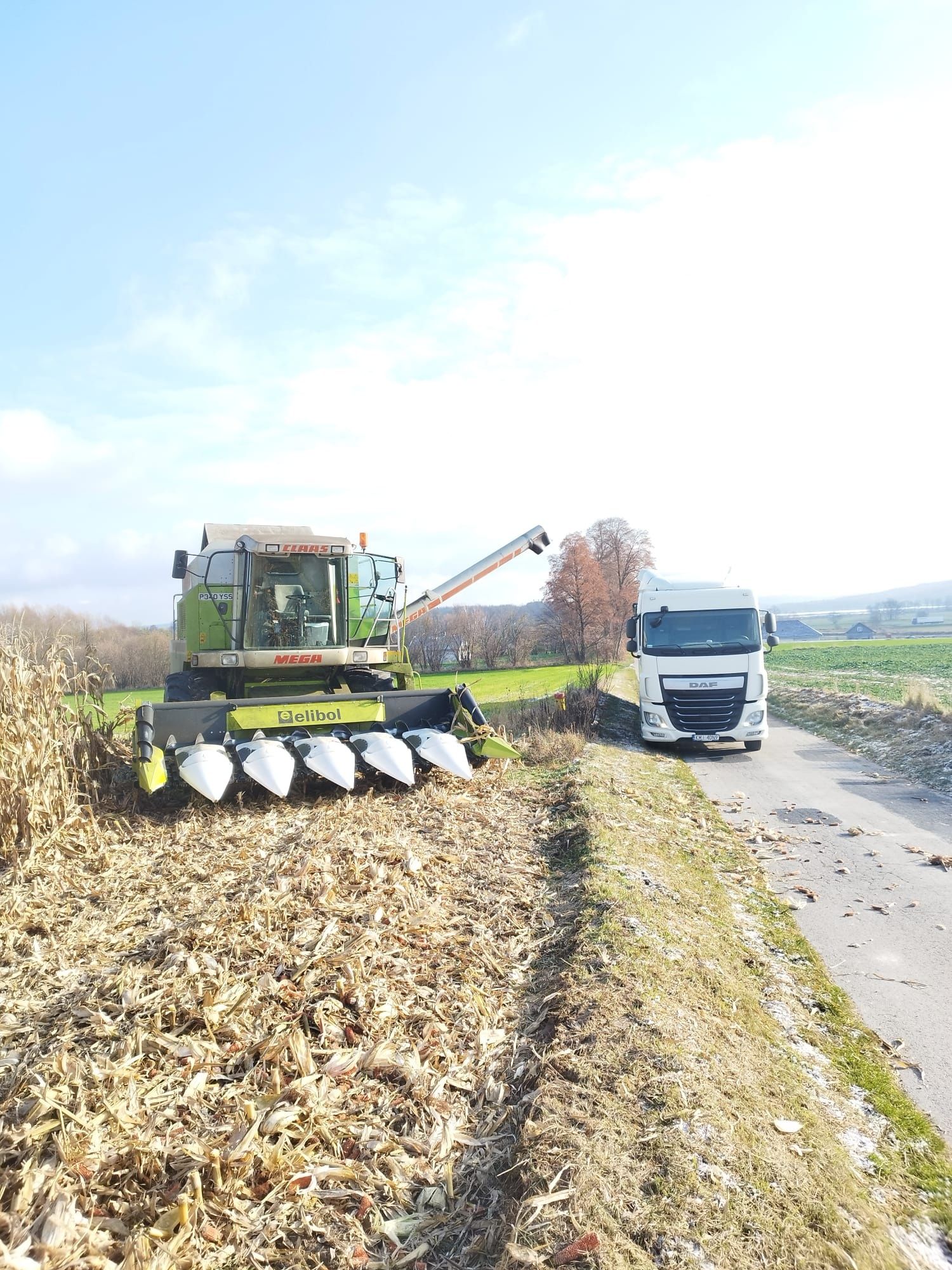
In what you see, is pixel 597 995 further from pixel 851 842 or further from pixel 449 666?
pixel 449 666

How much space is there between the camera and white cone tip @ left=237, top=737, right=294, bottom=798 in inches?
306

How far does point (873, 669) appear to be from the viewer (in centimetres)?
3616

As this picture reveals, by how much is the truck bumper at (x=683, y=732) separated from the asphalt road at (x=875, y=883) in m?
0.53

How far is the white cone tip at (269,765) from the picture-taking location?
25.5ft

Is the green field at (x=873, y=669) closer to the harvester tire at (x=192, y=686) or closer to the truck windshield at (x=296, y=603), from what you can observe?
the truck windshield at (x=296, y=603)

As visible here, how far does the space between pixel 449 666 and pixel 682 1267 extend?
32887mm

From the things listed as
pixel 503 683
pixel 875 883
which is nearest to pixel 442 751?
pixel 875 883

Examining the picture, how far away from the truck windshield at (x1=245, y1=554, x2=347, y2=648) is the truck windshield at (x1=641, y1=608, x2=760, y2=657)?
22.1 feet

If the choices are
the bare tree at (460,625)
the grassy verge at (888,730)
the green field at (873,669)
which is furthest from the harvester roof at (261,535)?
the bare tree at (460,625)

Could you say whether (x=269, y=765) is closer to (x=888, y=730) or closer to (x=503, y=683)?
(x=888, y=730)

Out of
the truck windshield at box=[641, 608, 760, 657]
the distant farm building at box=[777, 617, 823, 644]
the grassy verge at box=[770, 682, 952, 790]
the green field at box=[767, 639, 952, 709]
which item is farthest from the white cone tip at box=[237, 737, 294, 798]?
the distant farm building at box=[777, 617, 823, 644]

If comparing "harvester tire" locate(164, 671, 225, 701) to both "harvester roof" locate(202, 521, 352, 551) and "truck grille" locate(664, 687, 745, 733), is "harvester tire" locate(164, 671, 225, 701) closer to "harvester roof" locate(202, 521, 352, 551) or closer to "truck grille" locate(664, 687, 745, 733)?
"harvester roof" locate(202, 521, 352, 551)

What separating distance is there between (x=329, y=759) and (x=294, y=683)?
2.41 metres

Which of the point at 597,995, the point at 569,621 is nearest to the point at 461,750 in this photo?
the point at 597,995
